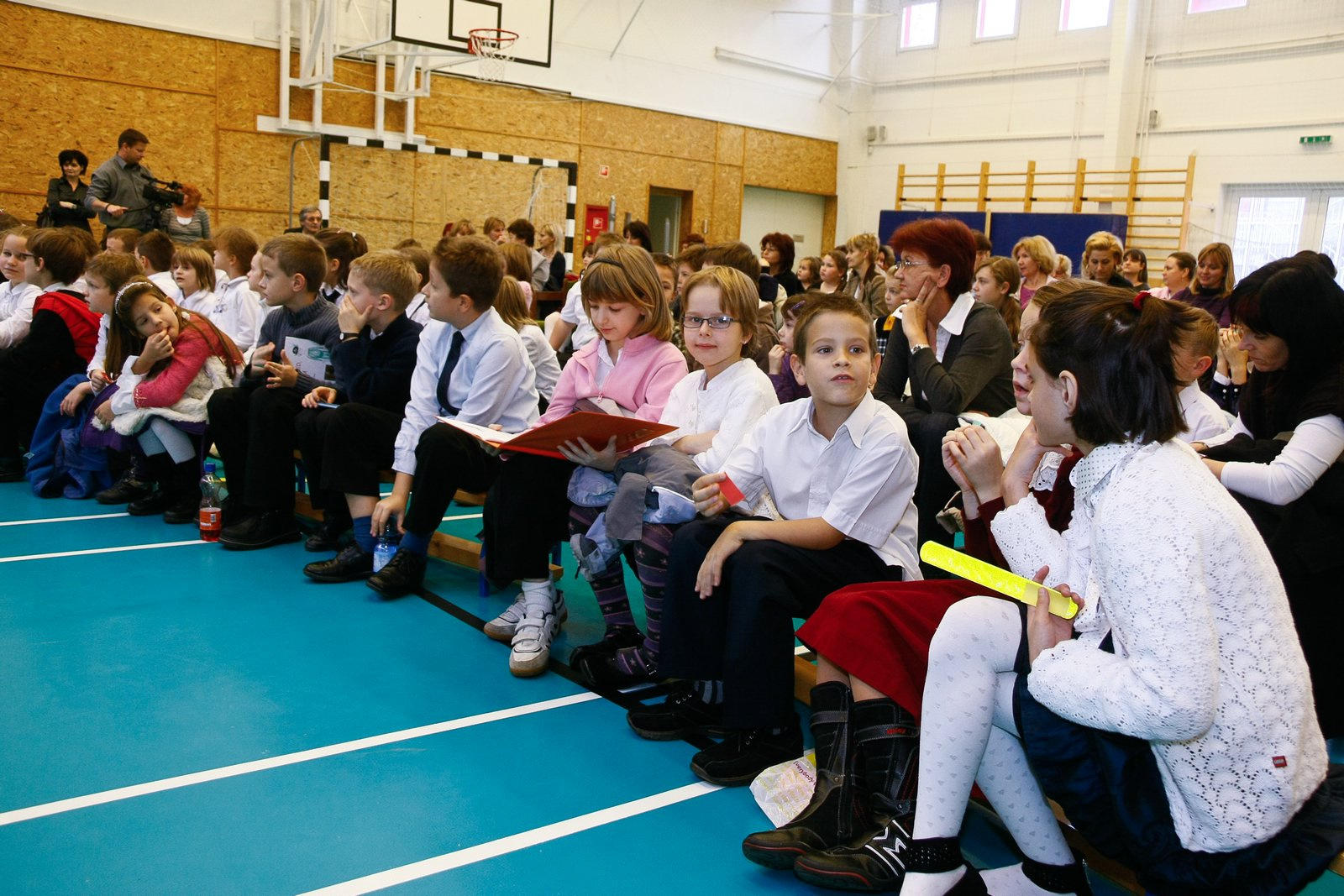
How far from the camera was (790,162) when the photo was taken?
15867mm

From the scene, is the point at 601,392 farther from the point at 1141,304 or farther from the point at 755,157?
the point at 755,157

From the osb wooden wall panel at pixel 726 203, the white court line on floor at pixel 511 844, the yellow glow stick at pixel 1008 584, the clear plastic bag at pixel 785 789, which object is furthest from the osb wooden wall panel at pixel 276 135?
the yellow glow stick at pixel 1008 584

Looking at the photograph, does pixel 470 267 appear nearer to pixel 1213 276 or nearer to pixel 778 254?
pixel 778 254

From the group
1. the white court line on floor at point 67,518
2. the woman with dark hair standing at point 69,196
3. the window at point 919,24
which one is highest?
the window at point 919,24

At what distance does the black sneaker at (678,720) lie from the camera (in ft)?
7.97

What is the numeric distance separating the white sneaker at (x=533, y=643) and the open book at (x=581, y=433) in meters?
0.48

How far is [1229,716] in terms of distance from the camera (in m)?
1.34

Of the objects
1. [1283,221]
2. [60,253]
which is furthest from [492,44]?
[1283,221]

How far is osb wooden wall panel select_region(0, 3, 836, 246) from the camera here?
31.0 feet

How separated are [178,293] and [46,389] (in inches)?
32.1

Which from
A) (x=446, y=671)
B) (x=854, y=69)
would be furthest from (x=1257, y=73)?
(x=446, y=671)

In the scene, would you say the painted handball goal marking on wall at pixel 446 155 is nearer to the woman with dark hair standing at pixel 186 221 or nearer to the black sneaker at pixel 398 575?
the woman with dark hair standing at pixel 186 221

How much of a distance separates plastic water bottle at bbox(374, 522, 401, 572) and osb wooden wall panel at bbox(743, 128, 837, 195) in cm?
1278

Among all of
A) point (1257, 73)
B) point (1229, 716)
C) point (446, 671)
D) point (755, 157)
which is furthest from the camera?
point (755, 157)
